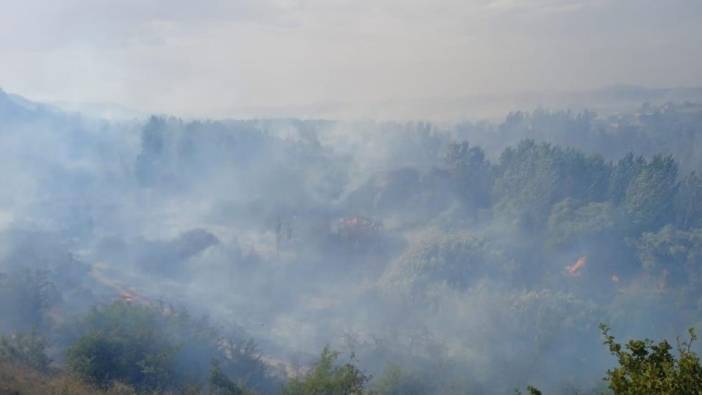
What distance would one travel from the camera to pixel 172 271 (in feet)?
196

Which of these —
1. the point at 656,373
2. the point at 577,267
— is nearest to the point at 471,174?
the point at 577,267

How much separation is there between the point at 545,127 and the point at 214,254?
112 metres

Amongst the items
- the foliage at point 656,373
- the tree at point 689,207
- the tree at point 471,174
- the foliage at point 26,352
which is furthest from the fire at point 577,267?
the foliage at point 656,373

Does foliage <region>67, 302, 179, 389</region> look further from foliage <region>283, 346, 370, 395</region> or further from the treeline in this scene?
foliage <region>283, 346, 370, 395</region>

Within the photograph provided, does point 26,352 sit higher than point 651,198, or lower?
lower

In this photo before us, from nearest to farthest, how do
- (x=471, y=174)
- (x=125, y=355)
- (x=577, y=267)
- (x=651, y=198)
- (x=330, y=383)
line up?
(x=330, y=383)
(x=125, y=355)
(x=577, y=267)
(x=651, y=198)
(x=471, y=174)

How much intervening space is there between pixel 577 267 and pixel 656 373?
185 ft

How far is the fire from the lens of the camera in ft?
197

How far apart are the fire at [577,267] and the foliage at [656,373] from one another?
54.6 metres

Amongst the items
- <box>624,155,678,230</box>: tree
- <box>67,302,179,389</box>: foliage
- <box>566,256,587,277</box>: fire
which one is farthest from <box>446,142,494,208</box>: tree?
<box>67,302,179,389</box>: foliage

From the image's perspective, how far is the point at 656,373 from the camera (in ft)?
26.7

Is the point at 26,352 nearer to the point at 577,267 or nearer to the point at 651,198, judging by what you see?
the point at 577,267

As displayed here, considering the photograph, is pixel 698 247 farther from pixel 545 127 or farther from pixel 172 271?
pixel 545 127

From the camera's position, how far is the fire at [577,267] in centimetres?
5991
